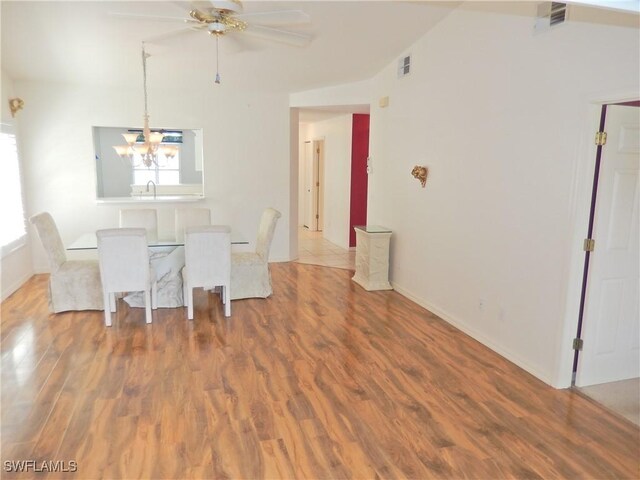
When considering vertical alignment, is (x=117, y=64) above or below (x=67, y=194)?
above

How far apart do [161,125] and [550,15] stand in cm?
505

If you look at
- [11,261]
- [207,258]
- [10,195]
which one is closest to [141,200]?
[10,195]

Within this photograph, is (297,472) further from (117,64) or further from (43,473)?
(117,64)

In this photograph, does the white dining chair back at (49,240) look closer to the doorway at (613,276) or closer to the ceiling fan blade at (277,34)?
the ceiling fan blade at (277,34)

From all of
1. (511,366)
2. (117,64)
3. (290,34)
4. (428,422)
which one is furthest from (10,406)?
(117,64)

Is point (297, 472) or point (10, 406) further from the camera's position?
point (10, 406)

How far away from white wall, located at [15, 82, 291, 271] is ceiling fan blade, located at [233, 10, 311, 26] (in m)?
3.01

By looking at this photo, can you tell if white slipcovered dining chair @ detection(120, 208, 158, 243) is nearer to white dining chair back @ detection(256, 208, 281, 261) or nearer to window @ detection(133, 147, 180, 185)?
white dining chair back @ detection(256, 208, 281, 261)

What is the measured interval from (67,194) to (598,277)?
20.5 feet

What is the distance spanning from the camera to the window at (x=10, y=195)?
488cm

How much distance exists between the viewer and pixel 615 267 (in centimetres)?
299

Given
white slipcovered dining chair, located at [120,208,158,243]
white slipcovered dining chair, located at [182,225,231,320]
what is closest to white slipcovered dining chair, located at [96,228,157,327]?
white slipcovered dining chair, located at [182,225,231,320]

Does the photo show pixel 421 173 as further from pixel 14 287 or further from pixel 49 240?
pixel 14 287

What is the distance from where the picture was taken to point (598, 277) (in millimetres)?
2969
